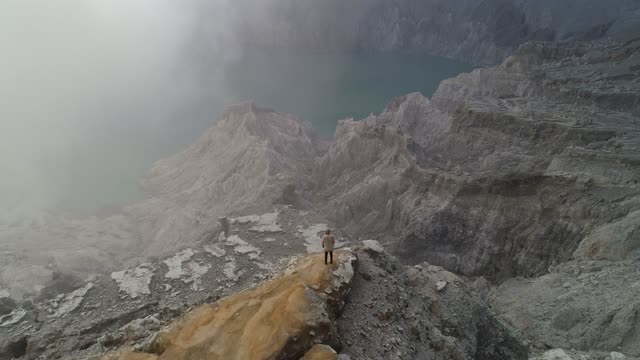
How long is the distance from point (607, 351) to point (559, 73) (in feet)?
138

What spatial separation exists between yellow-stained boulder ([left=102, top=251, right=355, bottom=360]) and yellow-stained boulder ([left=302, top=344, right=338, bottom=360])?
168mm

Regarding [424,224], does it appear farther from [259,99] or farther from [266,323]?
[259,99]

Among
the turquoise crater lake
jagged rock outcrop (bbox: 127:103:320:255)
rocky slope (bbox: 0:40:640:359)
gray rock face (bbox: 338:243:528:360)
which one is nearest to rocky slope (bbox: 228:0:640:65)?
the turquoise crater lake

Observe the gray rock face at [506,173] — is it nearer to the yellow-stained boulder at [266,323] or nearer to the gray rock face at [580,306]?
the gray rock face at [580,306]

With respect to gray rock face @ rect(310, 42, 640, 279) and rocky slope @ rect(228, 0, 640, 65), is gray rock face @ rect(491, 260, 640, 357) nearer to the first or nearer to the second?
gray rock face @ rect(310, 42, 640, 279)

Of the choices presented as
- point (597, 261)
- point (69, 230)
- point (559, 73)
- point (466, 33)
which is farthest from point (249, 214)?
point (466, 33)

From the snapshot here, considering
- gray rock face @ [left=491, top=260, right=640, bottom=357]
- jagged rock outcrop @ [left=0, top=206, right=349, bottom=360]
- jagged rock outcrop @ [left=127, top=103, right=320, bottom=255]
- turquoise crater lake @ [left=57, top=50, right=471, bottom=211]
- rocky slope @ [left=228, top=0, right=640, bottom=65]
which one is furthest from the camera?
rocky slope @ [left=228, top=0, right=640, bottom=65]

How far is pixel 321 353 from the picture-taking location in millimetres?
11523

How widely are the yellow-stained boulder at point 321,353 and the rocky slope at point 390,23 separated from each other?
118492mm

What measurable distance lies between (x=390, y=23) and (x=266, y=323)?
131993 millimetres

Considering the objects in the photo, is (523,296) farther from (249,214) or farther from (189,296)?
(249,214)

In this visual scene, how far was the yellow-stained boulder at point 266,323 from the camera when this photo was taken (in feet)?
38.3

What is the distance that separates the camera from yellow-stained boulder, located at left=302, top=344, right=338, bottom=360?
11438mm

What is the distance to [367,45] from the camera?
448ft
